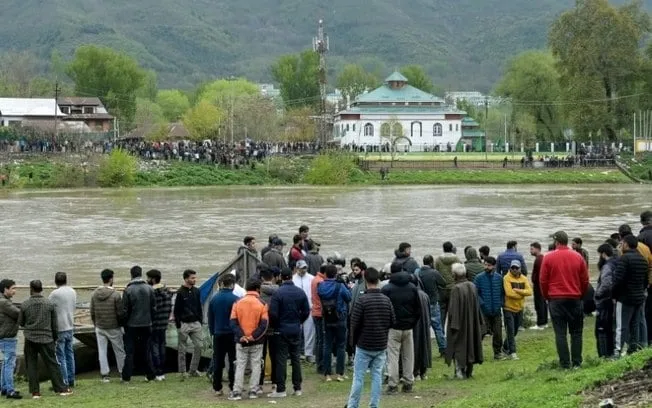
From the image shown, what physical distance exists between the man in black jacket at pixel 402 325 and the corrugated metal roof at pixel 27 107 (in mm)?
100804

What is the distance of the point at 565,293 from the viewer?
12156 mm

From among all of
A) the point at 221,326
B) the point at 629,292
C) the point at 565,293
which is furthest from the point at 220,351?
the point at 629,292

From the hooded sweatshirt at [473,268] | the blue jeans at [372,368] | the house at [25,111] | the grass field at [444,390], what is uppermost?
the house at [25,111]

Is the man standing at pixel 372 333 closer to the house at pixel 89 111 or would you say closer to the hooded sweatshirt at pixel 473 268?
the hooded sweatshirt at pixel 473 268

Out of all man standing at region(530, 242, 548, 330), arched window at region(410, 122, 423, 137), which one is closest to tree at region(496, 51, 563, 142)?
arched window at region(410, 122, 423, 137)

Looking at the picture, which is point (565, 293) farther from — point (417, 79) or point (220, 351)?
point (417, 79)

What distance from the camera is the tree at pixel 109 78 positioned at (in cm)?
12038

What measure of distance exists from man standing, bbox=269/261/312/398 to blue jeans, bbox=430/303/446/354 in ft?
9.11

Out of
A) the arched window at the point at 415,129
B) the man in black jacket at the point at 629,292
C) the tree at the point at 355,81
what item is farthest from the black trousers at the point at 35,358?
the tree at the point at 355,81

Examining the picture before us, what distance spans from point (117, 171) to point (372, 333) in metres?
60.7

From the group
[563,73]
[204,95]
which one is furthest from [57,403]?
[204,95]

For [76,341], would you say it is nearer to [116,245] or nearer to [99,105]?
[116,245]

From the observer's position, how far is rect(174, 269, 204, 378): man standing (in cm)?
1343

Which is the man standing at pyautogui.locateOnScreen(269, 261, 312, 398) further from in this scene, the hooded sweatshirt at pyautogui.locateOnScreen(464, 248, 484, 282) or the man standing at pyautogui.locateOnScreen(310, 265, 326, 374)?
the hooded sweatshirt at pyautogui.locateOnScreen(464, 248, 484, 282)
